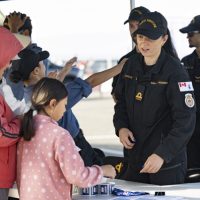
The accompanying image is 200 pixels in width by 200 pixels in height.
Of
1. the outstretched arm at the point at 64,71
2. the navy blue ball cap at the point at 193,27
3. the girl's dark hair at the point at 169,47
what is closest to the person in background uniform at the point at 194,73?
the navy blue ball cap at the point at 193,27

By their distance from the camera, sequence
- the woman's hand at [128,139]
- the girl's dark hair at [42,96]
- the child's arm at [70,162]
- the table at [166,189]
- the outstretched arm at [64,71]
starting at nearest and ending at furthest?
the child's arm at [70,162] < the girl's dark hair at [42,96] < the table at [166,189] < the woman's hand at [128,139] < the outstretched arm at [64,71]

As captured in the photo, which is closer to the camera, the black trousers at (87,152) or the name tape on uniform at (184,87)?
the name tape on uniform at (184,87)

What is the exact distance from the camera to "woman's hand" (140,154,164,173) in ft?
10.6

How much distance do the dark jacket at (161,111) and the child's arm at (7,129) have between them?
2.51ft

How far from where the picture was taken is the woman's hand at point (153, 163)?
10.6ft

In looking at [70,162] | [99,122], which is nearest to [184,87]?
[70,162]

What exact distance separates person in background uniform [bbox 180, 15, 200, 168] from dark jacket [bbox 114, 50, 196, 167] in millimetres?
938

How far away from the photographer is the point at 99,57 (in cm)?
2461

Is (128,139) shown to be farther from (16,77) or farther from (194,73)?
(194,73)

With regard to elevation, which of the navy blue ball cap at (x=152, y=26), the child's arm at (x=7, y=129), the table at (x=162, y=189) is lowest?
the table at (x=162, y=189)

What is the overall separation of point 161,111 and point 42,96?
2.52 ft

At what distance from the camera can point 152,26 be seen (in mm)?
3400

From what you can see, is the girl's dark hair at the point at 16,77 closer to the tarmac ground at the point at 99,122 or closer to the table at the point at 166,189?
the table at the point at 166,189

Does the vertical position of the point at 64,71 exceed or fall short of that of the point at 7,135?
it exceeds it
